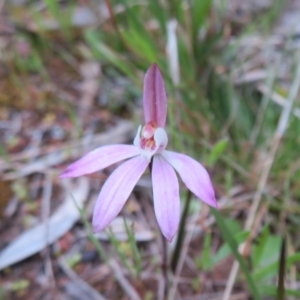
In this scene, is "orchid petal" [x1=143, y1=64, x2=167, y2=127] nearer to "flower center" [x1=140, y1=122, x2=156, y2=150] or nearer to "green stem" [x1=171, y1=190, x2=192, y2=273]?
"flower center" [x1=140, y1=122, x2=156, y2=150]

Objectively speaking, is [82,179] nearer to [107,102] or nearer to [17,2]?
[107,102]

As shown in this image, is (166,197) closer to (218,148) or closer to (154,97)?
(154,97)

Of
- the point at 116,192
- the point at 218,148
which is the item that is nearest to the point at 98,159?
the point at 116,192

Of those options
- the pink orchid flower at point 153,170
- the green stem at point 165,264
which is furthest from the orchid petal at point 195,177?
the green stem at point 165,264

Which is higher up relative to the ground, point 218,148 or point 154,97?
point 154,97

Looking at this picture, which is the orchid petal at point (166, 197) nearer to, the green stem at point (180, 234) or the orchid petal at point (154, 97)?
the orchid petal at point (154, 97)

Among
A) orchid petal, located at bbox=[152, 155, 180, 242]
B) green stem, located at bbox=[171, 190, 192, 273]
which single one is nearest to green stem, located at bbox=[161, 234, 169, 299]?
green stem, located at bbox=[171, 190, 192, 273]

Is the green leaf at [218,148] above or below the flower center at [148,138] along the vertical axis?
below
